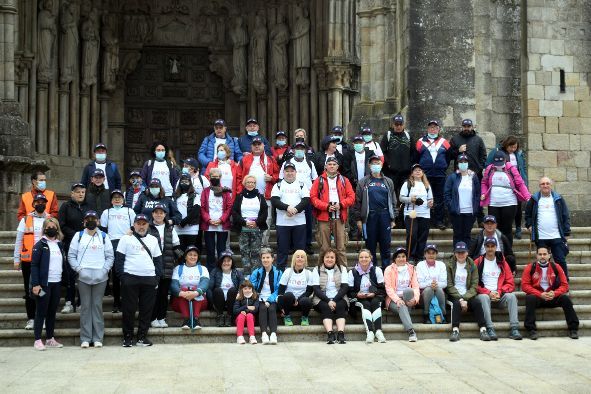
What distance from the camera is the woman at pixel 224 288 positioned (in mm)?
13102

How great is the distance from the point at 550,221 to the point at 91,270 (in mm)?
6211

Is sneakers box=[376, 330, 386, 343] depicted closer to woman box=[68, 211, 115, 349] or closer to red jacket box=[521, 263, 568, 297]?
red jacket box=[521, 263, 568, 297]

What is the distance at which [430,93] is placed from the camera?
715 inches

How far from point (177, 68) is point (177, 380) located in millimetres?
16588

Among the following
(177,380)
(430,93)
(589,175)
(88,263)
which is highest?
(430,93)

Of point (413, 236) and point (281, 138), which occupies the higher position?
point (281, 138)

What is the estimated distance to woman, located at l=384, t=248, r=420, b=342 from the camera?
13266 millimetres

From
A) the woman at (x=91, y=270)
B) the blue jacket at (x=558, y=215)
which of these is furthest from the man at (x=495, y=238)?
the woman at (x=91, y=270)

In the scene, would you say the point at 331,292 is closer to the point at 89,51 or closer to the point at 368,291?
the point at 368,291

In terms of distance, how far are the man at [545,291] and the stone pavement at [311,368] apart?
0.38 m

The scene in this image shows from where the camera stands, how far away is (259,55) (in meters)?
25.0

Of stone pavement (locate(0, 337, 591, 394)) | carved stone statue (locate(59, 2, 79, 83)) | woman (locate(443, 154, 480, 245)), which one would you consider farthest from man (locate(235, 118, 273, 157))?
carved stone statue (locate(59, 2, 79, 83))

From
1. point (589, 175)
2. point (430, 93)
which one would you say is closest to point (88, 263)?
point (430, 93)

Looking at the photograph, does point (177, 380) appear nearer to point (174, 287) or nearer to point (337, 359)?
point (337, 359)
